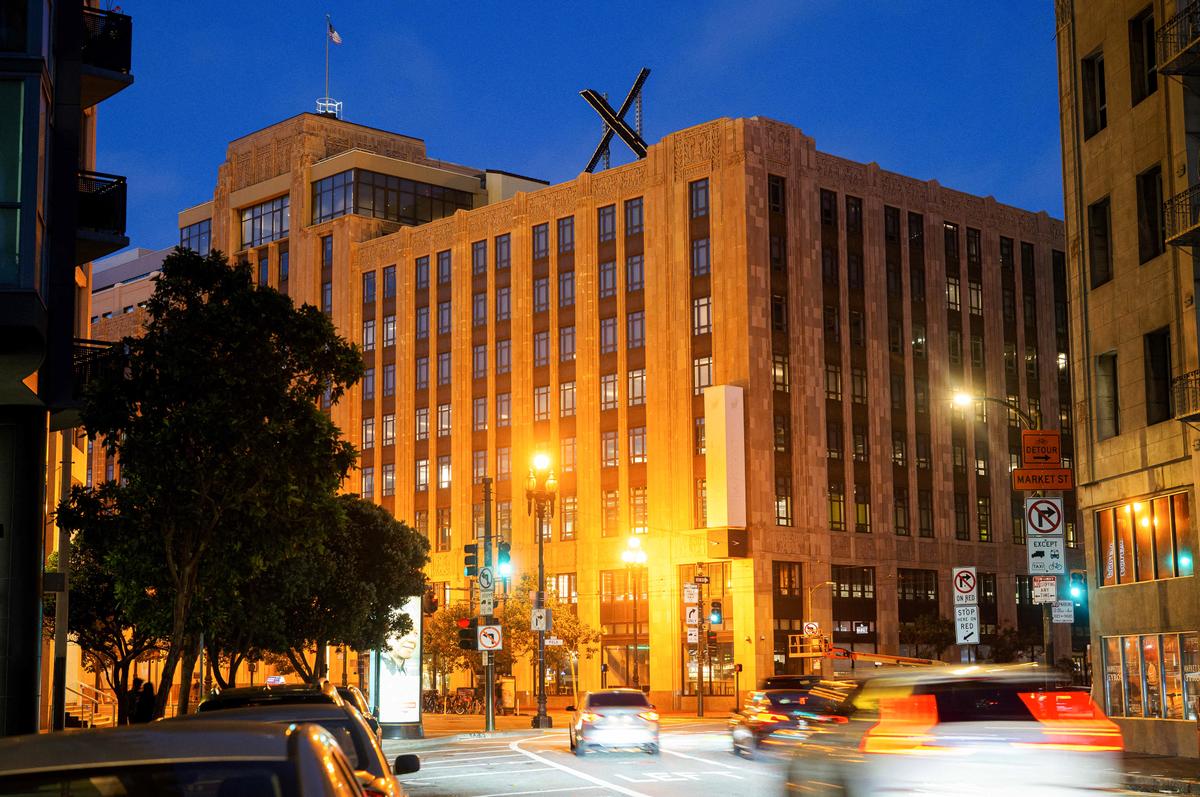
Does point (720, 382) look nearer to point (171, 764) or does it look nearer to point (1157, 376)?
point (1157, 376)

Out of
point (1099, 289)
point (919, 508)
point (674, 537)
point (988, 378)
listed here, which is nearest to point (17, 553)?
point (1099, 289)

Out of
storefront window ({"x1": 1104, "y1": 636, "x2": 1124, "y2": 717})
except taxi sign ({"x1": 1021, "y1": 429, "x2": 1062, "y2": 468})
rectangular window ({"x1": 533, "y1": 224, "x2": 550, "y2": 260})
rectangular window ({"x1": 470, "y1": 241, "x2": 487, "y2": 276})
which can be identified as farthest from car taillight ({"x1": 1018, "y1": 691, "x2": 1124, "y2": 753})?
rectangular window ({"x1": 470, "y1": 241, "x2": 487, "y2": 276})

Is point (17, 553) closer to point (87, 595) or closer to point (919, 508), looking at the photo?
point (87, 595)

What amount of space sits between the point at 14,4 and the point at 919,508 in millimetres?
68601

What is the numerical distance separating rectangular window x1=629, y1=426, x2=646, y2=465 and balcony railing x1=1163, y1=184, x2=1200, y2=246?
5053cm

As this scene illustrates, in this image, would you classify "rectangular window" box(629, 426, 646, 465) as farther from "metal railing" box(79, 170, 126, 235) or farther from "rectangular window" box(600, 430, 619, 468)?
"metal railing" box(79, 170, 126, 235)

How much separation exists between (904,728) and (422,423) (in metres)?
83.7

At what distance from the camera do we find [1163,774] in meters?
26.3

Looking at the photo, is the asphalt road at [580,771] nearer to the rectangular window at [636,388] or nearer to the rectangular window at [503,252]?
the rectangular window at [636,388]

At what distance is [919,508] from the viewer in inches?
3356

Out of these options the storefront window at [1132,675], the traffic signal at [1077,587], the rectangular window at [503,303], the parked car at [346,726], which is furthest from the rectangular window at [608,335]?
the parked car at [346,726]

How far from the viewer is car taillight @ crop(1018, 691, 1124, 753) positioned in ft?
43.2

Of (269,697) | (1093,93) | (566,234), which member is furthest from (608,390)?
(269,697)

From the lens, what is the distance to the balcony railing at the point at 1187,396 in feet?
102
